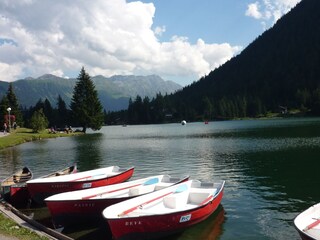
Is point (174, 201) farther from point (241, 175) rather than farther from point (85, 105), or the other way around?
point (85, 105)

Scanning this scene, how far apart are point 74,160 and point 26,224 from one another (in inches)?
1293

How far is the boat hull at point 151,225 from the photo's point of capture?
16281 mm

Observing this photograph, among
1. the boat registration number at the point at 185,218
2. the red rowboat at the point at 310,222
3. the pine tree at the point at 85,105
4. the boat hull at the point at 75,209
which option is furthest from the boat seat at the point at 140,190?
the pine tree at the point at 85,105

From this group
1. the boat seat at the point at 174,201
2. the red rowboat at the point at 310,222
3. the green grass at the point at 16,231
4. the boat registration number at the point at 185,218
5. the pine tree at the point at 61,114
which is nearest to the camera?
the red rowboat at the point at 310,222

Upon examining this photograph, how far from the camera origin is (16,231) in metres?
17.1

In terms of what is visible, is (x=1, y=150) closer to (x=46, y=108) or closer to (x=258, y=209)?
(x=258, y=209)

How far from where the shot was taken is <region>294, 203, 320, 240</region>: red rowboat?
548 inches

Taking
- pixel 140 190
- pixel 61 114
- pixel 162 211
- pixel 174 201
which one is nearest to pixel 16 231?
pixel 162 211

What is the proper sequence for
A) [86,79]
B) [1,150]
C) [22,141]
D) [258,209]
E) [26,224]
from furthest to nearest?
1. [86,79]
2. [22,141]
3. [1,150]
4. [258,209]
5. [26,224]

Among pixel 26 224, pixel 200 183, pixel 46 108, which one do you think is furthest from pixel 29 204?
pixel 46 108

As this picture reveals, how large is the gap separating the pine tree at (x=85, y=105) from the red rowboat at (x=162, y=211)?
10324cm

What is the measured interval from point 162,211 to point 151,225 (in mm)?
2556

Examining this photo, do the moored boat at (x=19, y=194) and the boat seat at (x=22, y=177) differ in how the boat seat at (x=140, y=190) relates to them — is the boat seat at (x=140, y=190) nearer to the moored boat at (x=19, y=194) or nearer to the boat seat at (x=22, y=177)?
the moored boat at (x=19, y=194)

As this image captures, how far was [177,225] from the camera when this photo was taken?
17.6 m
